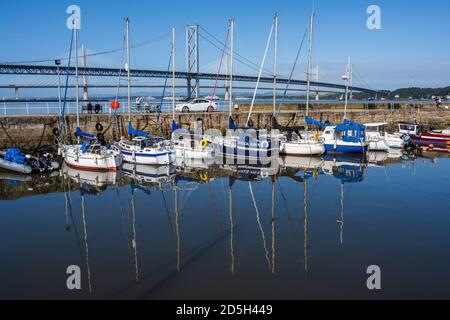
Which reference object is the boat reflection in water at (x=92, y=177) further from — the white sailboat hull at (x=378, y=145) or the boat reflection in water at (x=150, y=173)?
the white sailboat hull at (x=378, y=145)

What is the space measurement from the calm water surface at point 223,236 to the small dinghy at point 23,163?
1.55 m

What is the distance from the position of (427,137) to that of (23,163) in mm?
32472

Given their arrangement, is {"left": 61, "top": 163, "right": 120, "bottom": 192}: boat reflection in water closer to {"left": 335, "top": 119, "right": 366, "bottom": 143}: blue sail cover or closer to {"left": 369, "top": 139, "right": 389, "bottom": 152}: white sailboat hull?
{"left": 335, "top": 119, "right": 366, "bottom": 143}: blue sail cover

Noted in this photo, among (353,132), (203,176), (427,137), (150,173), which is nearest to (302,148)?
(353,132)

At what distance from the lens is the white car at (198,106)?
38.4 metres

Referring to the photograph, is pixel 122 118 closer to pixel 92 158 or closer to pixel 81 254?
pixel 92 158

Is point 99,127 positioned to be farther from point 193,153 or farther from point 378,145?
point 378,145

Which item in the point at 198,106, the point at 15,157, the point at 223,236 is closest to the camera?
the point at 223,236

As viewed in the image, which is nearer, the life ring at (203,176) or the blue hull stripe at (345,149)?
the life ring at (203,176)

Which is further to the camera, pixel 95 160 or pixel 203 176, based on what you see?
pixel 95 160

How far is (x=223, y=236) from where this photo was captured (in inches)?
470

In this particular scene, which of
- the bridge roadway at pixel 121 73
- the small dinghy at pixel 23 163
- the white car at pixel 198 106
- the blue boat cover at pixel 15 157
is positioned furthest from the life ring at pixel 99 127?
the bridge roadway at pixel 121 73

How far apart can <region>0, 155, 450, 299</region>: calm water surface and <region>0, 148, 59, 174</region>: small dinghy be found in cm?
A: 155

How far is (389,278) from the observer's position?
9.16m
